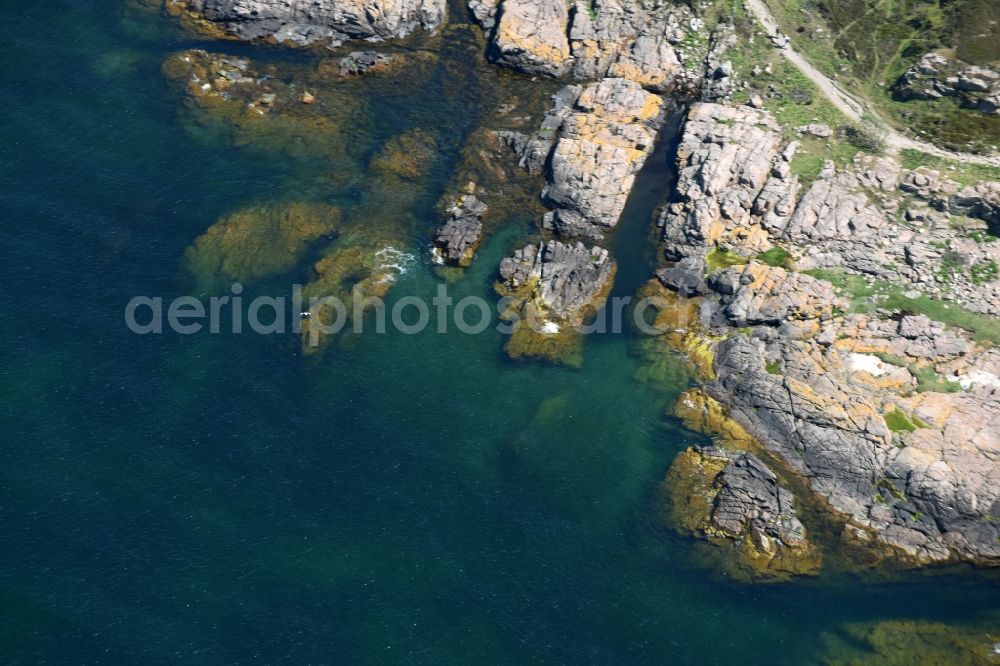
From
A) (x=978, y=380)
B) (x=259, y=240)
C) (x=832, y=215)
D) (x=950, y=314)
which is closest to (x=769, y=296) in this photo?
(x=832, y=215)

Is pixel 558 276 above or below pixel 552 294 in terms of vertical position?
above

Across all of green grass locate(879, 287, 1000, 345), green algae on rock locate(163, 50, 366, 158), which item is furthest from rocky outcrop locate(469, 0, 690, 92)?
green grass locate(879, 287, 1000, 345)

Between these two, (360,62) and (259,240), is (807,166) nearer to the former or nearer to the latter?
(360,62)

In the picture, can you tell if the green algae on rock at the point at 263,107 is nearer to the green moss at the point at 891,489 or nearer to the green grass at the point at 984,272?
the green moss at the point at 891,489

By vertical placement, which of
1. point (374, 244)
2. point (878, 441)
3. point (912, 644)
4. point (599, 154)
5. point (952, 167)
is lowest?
point (912, 644)

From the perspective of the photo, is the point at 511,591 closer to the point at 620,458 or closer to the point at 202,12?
the point at 620,458

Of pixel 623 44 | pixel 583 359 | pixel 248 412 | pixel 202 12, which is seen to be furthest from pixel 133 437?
pixel 623 44

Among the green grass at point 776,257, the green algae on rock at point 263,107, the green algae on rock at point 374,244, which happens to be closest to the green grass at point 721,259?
the green grass at point 776,257
